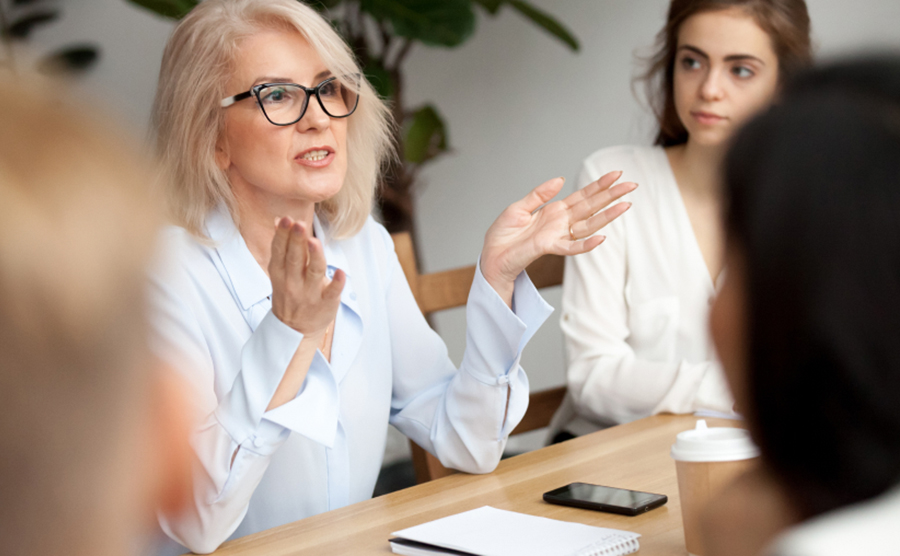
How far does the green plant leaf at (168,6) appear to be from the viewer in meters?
2.43

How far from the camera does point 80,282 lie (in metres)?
0.28

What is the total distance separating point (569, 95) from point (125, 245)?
3314 millimetres

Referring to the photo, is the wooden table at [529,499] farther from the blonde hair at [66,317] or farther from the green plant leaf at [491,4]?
the green plant leaf at [491,4]

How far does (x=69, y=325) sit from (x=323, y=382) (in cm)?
92

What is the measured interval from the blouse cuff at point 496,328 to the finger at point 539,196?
116mm

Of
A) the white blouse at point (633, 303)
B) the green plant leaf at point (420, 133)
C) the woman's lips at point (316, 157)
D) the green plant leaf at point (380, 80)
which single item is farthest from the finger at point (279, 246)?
the green plant leaf at point (420, 133)

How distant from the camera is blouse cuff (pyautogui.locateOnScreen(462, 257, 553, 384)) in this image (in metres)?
1.31

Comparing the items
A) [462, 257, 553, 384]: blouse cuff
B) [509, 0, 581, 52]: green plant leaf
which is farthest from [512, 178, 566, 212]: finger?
[509, 0, 581, 52]: green plant leaf

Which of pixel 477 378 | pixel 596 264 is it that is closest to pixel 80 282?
pixel 477 378

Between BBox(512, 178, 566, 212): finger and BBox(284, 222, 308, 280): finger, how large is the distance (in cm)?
44

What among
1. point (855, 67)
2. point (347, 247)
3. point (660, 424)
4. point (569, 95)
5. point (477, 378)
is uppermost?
point (569, 95)

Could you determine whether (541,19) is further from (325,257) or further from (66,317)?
(66,317)

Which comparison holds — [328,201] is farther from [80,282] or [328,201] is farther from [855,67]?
[80,282]

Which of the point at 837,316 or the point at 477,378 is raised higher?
the point at 837,316
